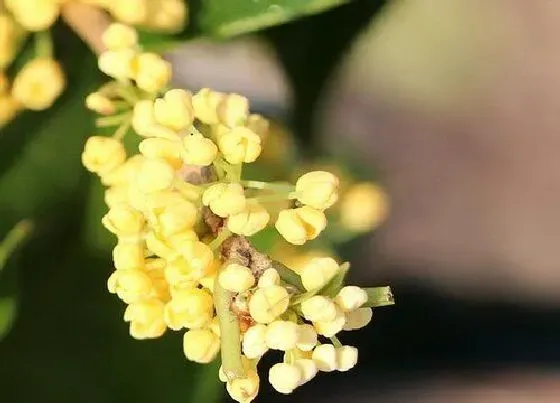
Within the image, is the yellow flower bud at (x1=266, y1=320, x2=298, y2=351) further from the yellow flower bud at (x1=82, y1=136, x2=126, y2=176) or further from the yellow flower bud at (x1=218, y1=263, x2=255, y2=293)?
the yellow flower bud at (x1=82, y1=136, x2=126, y2=176)

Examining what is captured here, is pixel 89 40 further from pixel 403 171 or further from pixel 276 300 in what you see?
pixel 403 171

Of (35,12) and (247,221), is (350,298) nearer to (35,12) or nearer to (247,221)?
(247,221)

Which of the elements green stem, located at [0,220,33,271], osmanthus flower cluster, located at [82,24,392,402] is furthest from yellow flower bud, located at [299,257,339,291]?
green stem, located at [0,220,33,271]

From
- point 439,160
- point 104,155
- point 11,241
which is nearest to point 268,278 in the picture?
point 104,155

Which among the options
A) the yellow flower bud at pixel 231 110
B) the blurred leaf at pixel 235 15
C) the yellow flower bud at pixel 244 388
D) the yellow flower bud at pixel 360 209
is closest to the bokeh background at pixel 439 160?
the yellow flower bud at pixel 360 209

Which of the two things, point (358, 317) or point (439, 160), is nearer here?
point (358, 317)

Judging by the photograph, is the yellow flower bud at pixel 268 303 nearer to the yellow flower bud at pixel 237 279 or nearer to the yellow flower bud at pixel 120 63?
the yellow flower bud at pixel 237 279
